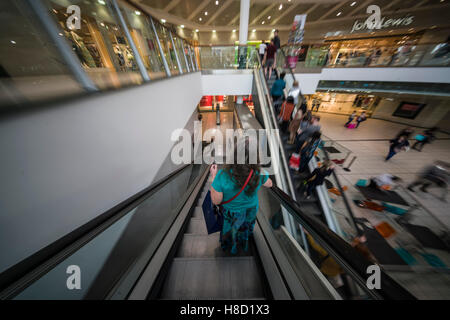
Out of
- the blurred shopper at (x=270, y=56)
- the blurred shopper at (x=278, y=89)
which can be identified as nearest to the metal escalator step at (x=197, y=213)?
the blurred shopper at (x=278, y=89)

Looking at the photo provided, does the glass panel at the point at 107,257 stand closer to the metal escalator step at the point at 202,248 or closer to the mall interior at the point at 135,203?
the mall interior at the point at 135,203

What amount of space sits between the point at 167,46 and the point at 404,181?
1077cm

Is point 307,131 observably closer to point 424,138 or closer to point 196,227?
point 196,227

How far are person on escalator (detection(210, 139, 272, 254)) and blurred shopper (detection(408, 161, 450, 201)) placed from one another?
857 centimetres

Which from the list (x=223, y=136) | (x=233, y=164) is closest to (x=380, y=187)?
(x=233, y=164)

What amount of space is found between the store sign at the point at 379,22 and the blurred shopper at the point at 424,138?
40.5ft

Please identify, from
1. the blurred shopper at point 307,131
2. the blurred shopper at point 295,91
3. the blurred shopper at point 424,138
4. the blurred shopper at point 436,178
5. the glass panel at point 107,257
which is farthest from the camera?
the blurred shopper at point 424,138

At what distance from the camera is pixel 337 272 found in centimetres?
121

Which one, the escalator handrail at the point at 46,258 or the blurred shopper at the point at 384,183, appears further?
the blurred shopper at the point at 384,183

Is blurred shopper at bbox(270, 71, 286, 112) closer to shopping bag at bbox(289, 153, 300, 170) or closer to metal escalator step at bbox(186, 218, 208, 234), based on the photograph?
shopping bag at bbox(289, 153, 300, 170)

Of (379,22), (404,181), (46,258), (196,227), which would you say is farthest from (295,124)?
(379,22)

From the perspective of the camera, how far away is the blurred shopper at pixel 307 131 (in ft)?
14.3
